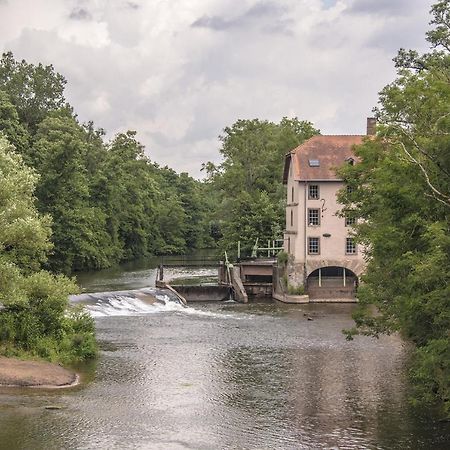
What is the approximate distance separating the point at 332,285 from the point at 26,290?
92.1ft

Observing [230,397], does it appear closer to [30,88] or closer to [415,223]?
→ [415,223]

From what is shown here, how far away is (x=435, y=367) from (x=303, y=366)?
1229cm

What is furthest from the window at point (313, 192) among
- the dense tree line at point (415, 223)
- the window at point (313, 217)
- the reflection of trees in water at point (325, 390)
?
the dense tree line at point (415, 223)

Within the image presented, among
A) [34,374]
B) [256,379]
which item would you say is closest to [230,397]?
[256,379]

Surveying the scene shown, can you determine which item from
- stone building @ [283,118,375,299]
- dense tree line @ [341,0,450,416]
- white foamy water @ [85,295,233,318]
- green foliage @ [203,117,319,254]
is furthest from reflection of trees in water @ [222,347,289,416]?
green foliage @ [203,117,319,254]

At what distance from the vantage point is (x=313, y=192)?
2004 inches

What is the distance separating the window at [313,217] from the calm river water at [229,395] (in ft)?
39.1

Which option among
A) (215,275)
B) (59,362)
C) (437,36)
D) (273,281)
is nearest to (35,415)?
(59,362)

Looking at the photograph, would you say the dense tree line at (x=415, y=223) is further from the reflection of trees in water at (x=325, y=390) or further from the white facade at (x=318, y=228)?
the white facade at (x=318, y=228)

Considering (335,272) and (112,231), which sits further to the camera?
(112,231)

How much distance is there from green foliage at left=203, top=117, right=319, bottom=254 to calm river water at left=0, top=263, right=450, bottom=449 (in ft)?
74.4

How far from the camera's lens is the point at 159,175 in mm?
118938

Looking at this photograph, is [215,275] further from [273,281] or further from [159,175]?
[159,175]

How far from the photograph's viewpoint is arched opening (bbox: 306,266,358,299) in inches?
1989
